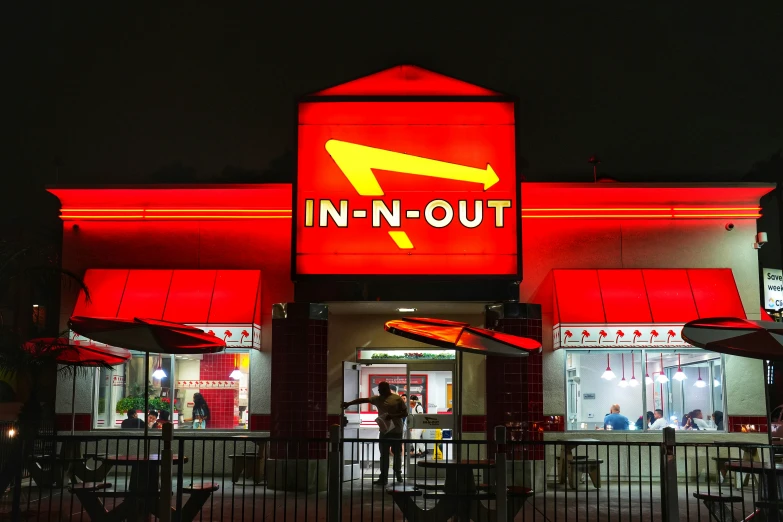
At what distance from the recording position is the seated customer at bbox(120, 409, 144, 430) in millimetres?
18969

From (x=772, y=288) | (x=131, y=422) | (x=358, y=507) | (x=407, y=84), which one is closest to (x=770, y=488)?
(x=358, y=507)

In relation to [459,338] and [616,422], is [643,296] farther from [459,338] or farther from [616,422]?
[459,338]

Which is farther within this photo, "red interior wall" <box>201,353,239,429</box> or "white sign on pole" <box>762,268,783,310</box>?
"white sign on pole" <box>762,268,783,310</box>

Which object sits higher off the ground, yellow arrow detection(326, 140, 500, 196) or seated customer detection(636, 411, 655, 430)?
yellow arrow detection(326, 140, 500, 196)

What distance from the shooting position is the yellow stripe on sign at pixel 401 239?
17656 mm

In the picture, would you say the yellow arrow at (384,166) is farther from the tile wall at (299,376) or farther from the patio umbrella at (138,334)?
the patio umbrella at (138,334)

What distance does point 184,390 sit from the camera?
19.4 metres

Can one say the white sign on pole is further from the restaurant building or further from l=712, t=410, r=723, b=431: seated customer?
l=712, t=410, r=723, b=431: seated customer

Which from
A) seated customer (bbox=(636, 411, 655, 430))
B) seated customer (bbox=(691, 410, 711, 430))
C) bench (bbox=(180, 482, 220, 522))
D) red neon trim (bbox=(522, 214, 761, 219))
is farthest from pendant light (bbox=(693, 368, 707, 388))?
bench (bbox=(180, 482, 220, 522))

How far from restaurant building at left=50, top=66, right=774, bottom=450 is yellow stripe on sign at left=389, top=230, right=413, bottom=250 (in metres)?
0.03

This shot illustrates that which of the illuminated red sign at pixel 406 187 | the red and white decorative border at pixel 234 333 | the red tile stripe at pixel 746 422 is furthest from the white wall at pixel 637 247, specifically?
the red and white decorative border at pixel 234 333

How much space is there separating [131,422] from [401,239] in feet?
23.7

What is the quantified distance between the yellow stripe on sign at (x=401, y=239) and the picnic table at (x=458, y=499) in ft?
22.8

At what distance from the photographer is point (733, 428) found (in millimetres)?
18688
